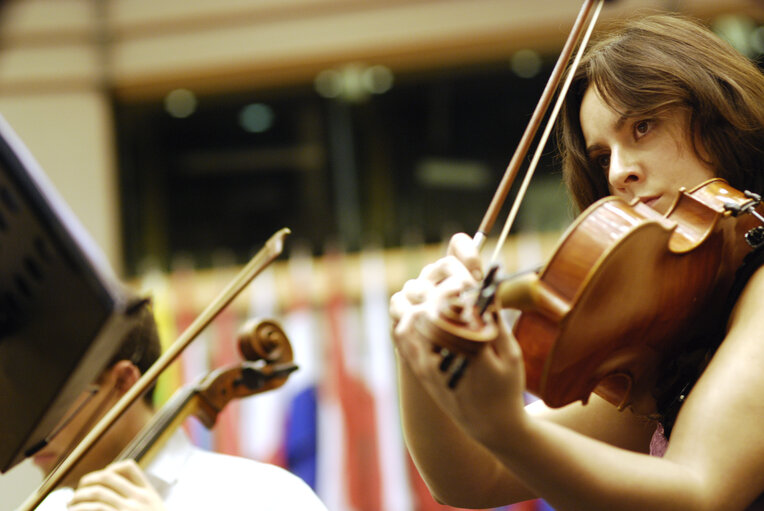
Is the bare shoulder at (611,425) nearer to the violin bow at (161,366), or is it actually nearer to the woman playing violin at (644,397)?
the woman playing violin at (644,397)

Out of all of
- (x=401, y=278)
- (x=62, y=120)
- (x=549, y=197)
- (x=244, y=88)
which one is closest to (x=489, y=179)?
(x=549, y=197)

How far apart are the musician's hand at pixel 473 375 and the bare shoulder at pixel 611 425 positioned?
44 cm

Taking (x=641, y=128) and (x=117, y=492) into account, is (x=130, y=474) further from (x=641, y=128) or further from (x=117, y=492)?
(x=641, y=128)

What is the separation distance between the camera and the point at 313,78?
3.93 meters

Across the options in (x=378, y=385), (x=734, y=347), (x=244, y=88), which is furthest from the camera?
(x=244, y=88)

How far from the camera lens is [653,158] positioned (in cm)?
108

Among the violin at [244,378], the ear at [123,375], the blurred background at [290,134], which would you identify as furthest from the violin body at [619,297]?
the blurred background at [290,134]

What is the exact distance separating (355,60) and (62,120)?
1370 mm

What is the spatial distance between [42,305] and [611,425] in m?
0.72

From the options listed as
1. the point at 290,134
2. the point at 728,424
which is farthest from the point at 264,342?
the point at 290,134

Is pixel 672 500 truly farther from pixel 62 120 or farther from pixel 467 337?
pixel 62 120

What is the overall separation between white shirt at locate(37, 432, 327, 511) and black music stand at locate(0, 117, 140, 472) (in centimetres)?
43

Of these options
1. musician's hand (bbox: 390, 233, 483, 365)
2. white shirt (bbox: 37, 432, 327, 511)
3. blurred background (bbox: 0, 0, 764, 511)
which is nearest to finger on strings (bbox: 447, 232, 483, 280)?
musician's hand (bbox: 390, 233, 483, 365)

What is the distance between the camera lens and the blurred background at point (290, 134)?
12.0ft
